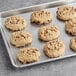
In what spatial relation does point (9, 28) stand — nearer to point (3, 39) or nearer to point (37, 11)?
point (3, 39)

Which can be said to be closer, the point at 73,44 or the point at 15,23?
the point at 73,44

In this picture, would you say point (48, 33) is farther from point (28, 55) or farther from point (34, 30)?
point (28, 55)

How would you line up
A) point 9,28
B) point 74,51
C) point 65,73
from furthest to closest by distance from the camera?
point 9,28 < point 74,51 < point 65,73

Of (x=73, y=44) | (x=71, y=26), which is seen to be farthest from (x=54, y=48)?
(x=71, y=26)

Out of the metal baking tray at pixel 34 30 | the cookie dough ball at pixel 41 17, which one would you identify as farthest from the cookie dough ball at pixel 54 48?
the cookie dough ball at pixel 41 17

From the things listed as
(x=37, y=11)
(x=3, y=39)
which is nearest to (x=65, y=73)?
(x=3, y=39)

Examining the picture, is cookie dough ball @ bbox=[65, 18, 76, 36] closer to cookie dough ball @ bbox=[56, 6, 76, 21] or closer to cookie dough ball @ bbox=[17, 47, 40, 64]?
cookie dough ball @ bbox=[56, 6, 76, 21]
